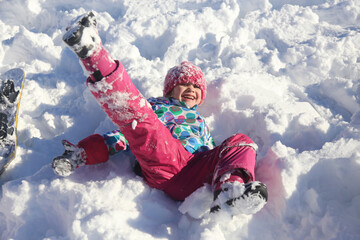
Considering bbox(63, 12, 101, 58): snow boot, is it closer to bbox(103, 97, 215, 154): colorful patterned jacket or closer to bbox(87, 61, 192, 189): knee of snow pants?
bbox(87, 61, 192, 189): knee of snow pants

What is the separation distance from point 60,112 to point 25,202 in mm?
1115

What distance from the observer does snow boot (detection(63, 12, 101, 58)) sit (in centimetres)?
121

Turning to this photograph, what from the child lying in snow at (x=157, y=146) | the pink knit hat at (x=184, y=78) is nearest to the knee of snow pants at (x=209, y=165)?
the child lying in snow at (x=157, y=146)

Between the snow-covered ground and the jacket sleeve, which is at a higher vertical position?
the jacket sleeve

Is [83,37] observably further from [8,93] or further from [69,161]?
[8,93]

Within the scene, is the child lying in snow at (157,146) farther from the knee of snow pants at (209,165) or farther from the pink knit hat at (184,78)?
the pink knit hat at (184,78)

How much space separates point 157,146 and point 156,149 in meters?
0.02

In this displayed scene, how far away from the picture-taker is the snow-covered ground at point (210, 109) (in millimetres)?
1529

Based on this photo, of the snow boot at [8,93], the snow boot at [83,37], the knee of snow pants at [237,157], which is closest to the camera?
the snow boot at [83,37]

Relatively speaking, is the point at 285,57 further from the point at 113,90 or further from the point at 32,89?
the point at 32,89

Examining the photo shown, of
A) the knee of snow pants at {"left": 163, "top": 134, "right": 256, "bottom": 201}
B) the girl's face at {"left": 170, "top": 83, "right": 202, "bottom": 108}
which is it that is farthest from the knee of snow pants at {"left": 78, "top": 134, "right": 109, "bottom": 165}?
the girl's face at {"left": 170, "top": 83, "right": 202, "bottom": 108}

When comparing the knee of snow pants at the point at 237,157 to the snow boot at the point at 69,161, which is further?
the snow boot at the point at 69,161

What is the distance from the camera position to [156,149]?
1.52m

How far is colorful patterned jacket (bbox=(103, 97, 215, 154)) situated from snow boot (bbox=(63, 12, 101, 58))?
741 mm
